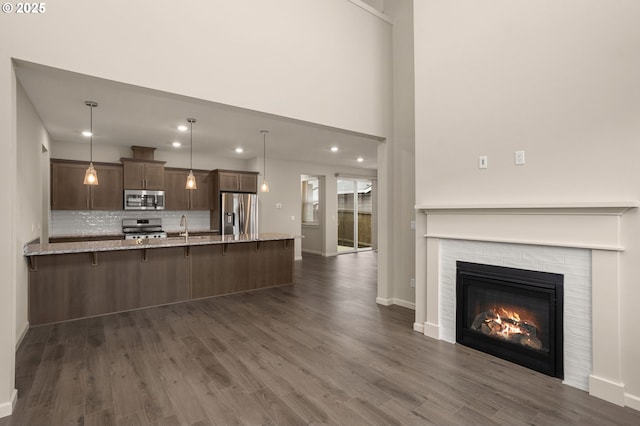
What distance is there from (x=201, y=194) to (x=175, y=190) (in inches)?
23.3

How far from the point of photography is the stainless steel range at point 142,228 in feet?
22.4

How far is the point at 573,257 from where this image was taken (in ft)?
8.14

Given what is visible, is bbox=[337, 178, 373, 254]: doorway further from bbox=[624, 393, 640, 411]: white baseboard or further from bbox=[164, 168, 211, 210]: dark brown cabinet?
bbox=[624, 393, 640, 411]: white baseboard

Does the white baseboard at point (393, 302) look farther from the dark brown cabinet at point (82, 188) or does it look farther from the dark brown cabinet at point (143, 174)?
the dark brown cabinet at point (82, 188)

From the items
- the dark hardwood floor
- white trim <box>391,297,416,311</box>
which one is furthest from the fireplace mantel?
white trim <box>391,297,416,311</box>

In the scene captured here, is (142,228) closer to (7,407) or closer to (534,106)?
(7,407)

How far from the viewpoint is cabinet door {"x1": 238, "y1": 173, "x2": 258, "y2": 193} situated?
766 cm

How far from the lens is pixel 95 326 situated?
373 centimetres

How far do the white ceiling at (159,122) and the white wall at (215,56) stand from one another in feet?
0.42


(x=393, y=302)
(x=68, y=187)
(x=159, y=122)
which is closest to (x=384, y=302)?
(x=393, y=302)

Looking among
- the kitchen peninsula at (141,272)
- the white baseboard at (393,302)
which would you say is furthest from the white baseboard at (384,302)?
the kitchen peninsula at (141,272)

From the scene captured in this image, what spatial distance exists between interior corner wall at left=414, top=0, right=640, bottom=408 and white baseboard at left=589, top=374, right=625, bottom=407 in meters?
0.05

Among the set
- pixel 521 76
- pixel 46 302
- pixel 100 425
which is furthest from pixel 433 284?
pixel 46 302

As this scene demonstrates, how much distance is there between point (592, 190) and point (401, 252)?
7.98 feet
